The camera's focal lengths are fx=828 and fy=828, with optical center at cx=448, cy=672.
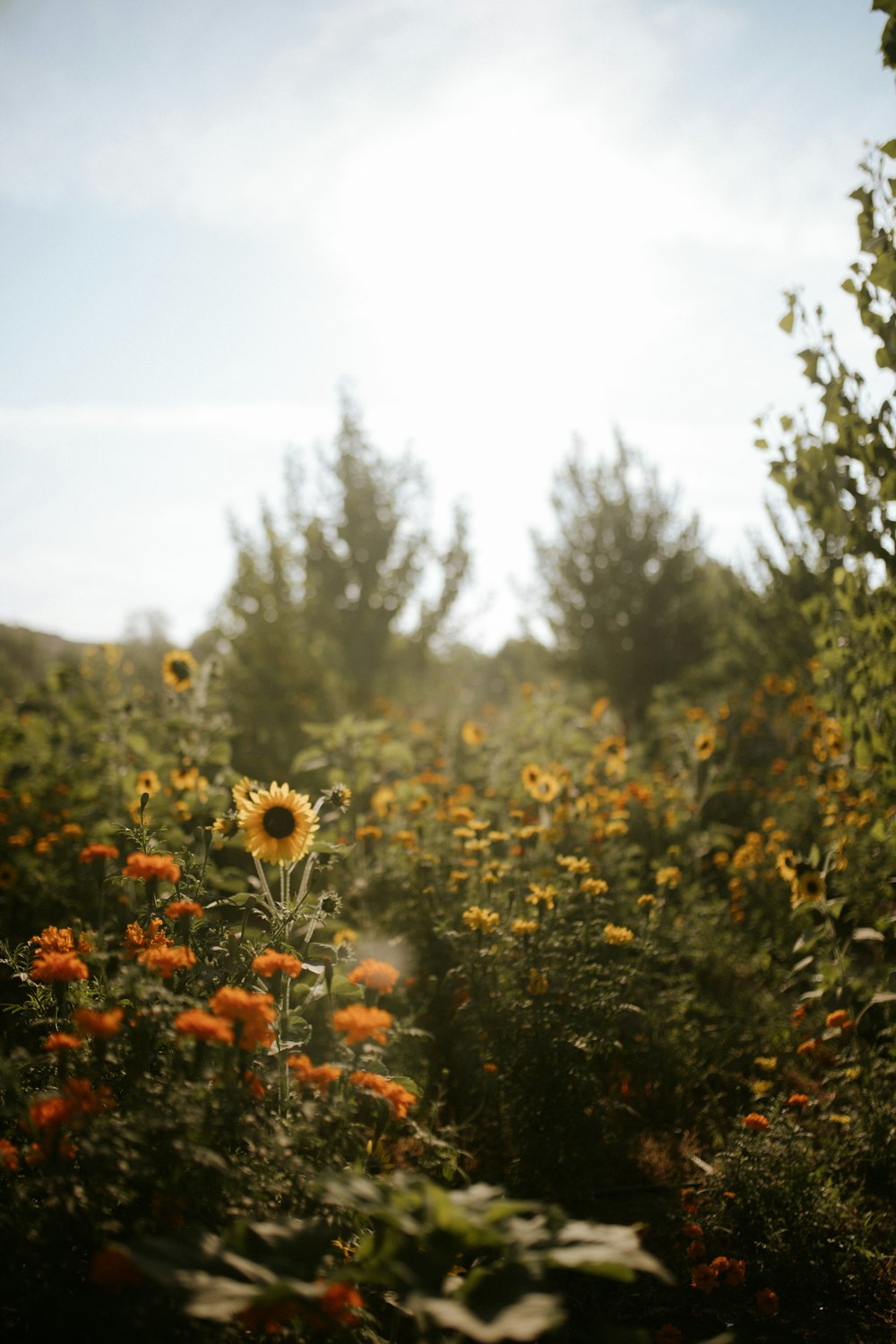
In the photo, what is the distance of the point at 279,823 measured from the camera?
2150 mm

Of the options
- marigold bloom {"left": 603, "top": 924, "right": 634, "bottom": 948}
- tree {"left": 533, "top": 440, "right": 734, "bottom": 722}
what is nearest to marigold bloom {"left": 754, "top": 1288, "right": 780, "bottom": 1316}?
marigold bloom {"left": 603, "top": 924, "right": 634, "bottom": 948}

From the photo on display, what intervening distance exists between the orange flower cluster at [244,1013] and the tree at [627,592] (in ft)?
32.6

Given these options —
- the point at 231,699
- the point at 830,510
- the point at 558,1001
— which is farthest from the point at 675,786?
the point at 231,699

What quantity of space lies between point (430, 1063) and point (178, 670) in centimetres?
257

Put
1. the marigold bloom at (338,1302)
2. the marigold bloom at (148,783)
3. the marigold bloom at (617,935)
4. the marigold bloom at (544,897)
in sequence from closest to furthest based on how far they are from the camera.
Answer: the marigold bloom at (338,1302) → the marigold bloom at (617,935) → the marigold bloom at (544,897) → the marigold bloom at (148,783)

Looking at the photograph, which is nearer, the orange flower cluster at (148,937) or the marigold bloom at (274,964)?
the marigold bloom at (274,964)

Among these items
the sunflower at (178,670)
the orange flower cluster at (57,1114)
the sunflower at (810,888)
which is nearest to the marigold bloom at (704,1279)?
the sunflower at (810,888)

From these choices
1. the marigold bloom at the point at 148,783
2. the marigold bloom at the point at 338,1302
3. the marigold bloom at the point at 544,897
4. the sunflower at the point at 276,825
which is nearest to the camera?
the marigold bloom at the point at 338,1302

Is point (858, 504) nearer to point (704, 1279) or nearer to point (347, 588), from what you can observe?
point (704, 1279)

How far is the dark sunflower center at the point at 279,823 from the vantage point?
7.04 feet

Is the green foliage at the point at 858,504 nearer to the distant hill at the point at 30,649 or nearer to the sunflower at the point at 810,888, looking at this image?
the sunflower at the point at 810,888

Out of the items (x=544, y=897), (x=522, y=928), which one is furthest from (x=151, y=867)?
(x=544, y=897)

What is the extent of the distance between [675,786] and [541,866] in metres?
2.36

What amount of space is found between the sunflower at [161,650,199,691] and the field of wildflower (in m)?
0.02
